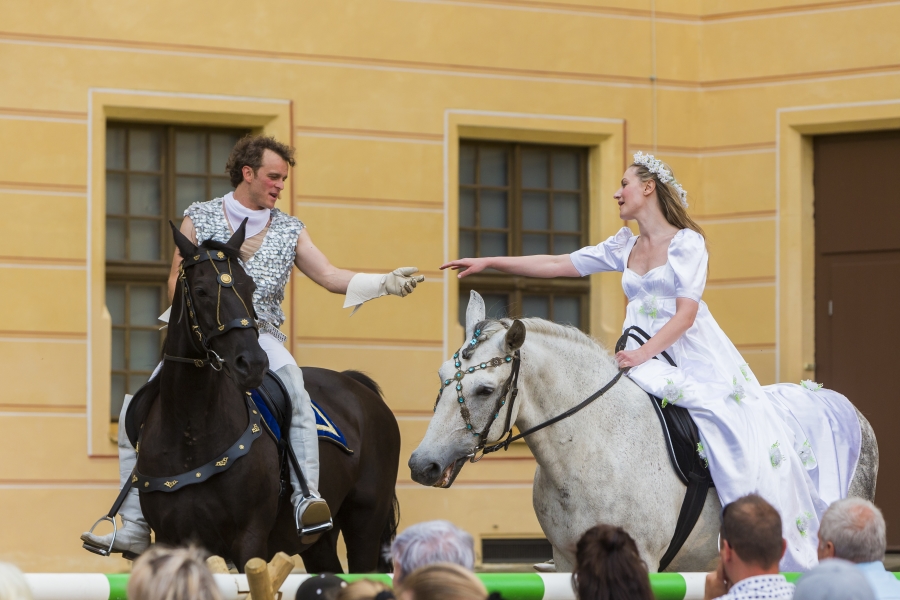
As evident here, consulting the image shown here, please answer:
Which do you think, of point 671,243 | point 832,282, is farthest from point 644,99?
point 671,243

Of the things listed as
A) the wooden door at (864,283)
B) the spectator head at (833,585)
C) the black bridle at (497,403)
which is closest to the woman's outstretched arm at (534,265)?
the black bridle at (497,403)

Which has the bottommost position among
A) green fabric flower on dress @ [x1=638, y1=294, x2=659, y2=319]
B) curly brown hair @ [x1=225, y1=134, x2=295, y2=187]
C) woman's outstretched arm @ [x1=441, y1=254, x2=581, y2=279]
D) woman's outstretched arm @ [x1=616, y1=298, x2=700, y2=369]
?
woman's outstretched arm @ [x1=616, y1=298, x2=700, y2=369]

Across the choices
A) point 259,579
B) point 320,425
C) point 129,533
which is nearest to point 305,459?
point 320,425

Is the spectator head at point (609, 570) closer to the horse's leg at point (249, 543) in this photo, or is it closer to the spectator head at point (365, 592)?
the spectator head at point (365, 592)

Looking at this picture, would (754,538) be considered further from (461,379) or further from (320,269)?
(320,269)

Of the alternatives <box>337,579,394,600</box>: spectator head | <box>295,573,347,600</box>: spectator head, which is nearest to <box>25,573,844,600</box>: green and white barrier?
<box>295,573,347,600</box>: spectator head

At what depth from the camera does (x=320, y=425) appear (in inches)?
245

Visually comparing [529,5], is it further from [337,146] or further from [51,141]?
[51,141]

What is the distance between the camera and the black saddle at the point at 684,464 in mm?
5129

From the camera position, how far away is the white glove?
5.80 m

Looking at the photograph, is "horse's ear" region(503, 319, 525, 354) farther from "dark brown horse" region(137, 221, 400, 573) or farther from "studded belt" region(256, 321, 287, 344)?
"studded belt" region(256, 321, 287, 344)

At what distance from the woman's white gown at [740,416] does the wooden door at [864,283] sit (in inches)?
151

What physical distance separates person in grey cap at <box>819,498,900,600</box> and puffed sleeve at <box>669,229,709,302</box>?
196cm

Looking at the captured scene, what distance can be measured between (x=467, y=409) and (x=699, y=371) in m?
1.14
